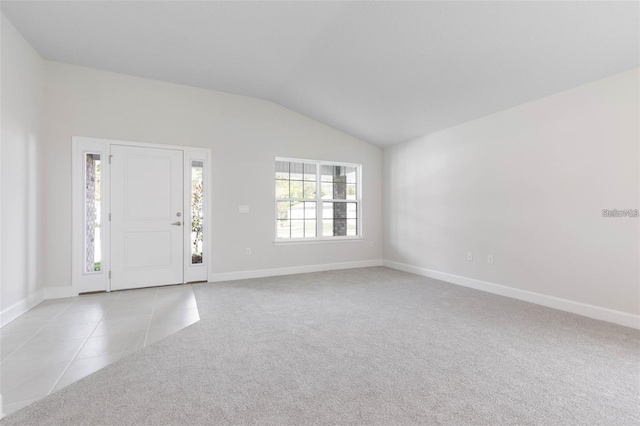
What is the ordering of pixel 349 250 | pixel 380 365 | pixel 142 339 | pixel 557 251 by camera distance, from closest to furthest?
pixel 380 365 < pixel 142 339 < pixel 557 251 < pixel 349 250

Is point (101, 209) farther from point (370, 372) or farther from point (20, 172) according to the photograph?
point (370, 372)

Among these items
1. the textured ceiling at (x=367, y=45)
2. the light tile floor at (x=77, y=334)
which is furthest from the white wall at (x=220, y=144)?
the light tile floor at (x=77, y=334)

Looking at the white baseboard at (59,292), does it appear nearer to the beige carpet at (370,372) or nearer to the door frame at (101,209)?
the door frame at (101,209)

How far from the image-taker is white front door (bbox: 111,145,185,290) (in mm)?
4117

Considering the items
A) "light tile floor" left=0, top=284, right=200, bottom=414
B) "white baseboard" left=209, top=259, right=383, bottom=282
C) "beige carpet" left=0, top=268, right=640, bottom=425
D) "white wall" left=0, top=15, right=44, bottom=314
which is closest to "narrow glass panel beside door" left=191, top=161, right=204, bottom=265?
"white baseboard" left=209, top=259, right=383, bottom=282

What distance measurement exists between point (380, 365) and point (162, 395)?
4.48 ft

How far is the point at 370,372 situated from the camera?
77.7 inches

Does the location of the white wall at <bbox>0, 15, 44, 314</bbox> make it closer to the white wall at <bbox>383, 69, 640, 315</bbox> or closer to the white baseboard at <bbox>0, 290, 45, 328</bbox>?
the white baseboard at <bbox>0, 290, 45, 328</bbox>

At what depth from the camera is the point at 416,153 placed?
5.21 meters

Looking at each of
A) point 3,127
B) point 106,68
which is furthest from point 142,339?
point 106,68

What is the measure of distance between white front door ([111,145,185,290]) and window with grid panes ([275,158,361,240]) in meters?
1.64

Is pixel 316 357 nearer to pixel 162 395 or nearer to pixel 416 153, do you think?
pixel 162 395

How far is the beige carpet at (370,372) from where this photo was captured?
61.7 inches

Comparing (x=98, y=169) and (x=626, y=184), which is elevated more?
(x=98, y=169)
